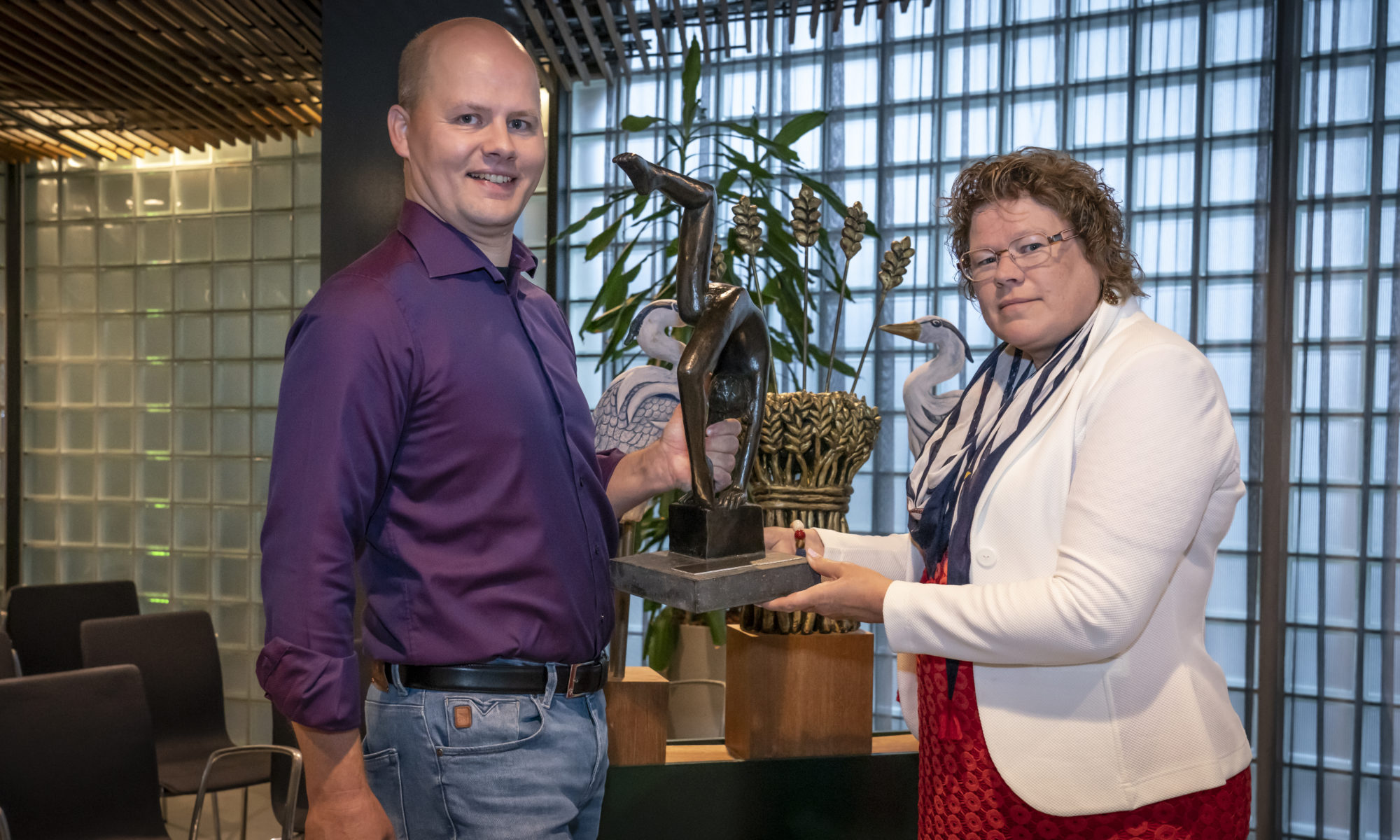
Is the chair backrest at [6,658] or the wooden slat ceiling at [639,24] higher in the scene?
the wooden slat ceiling at [639,24]

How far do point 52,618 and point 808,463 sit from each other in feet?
10.3

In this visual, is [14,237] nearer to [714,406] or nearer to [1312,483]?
[714,406]

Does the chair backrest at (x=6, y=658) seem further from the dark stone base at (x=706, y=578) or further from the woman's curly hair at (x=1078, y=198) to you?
the woman's curly hair at (x=1078, y=198)

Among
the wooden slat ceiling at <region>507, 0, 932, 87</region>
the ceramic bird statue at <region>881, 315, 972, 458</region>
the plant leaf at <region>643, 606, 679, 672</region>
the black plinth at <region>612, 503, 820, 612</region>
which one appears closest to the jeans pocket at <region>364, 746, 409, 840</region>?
the black plinth at <region>612, 503, 820, 612</region>

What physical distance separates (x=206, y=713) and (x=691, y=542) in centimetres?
270

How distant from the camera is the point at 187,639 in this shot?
319 centimetres

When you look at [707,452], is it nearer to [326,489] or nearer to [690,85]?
[326,489]

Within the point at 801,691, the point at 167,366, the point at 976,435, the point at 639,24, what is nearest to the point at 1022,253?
the point at 976,435

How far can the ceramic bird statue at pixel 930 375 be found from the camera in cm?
196

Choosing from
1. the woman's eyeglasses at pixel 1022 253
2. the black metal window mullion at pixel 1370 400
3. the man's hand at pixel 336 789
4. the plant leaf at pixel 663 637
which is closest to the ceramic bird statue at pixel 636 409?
the woman's eyeglasses at pixel 1022 253

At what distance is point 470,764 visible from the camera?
1084 millimetres

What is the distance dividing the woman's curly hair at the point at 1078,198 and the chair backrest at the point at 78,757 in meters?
2.27

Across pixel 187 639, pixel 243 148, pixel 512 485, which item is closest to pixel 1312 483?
pixel 512 485

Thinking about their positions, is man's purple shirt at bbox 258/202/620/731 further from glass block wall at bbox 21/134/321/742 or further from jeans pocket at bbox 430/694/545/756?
glass block wall at bbox 21/134/321/742
